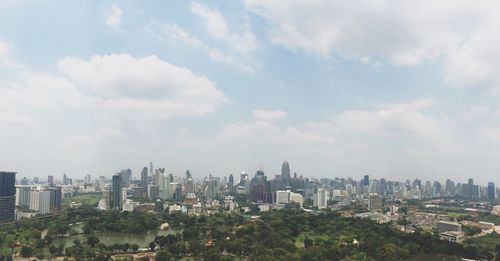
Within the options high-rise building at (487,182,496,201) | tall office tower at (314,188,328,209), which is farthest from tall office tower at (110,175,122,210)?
high-rise building at (487,182,496,201)

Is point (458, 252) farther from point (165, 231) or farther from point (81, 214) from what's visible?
point (81, 214)

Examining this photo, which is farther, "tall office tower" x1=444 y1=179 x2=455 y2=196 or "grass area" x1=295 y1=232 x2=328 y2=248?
"tall office tower" x1=444 y1=179 x2=455 y2=196

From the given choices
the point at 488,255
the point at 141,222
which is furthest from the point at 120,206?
the point at 488,255

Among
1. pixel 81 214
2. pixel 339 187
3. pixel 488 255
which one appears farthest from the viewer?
pixel 339 187

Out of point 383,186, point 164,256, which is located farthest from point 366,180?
point 164,256

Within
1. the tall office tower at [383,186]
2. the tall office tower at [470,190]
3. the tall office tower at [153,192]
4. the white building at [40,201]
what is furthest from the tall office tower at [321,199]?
the tall office tower at [470,190]

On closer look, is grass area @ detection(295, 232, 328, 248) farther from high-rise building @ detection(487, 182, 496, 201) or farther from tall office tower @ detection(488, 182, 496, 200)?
tall office tower @ detection(488, 182, 496, 200)
